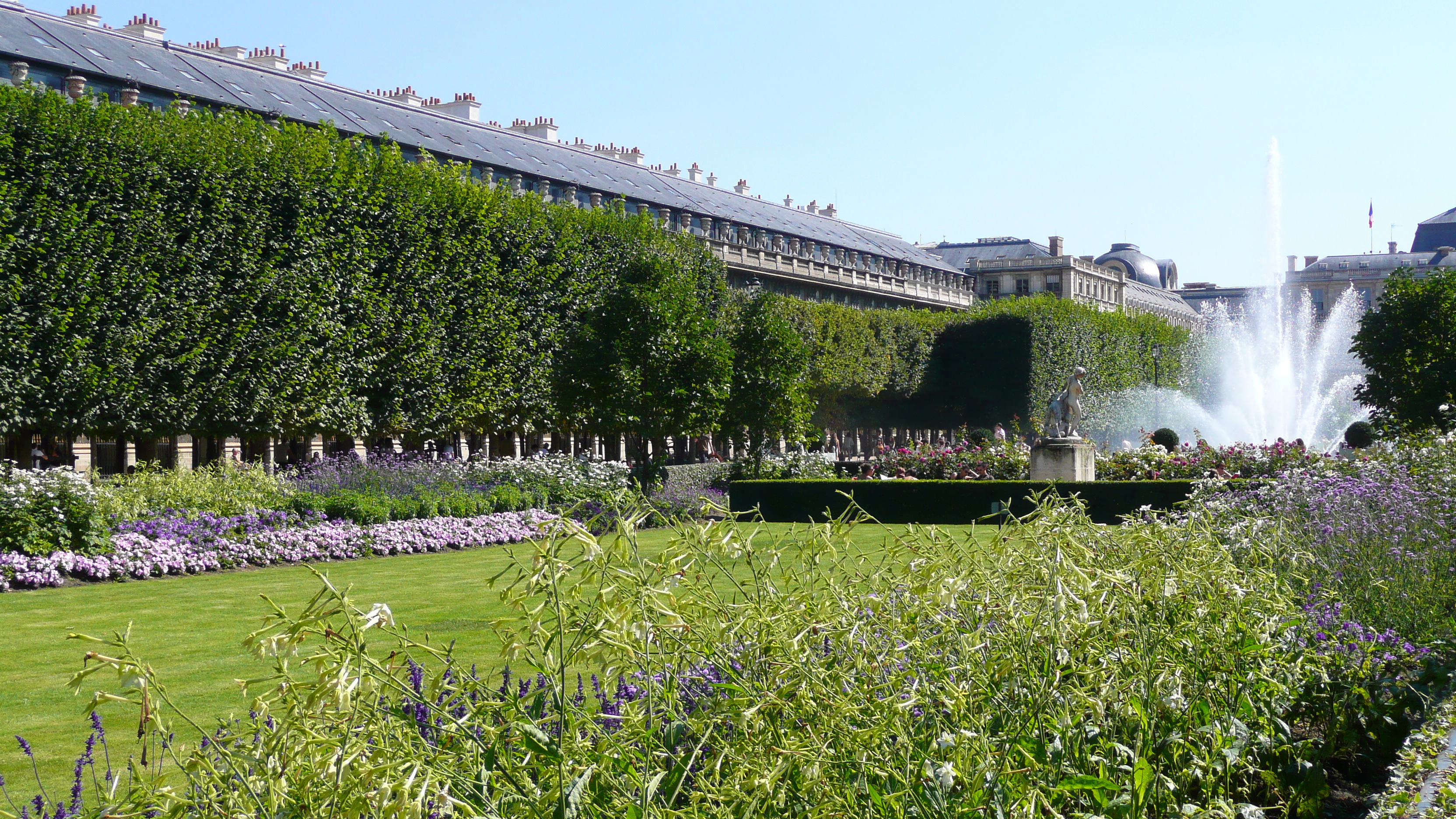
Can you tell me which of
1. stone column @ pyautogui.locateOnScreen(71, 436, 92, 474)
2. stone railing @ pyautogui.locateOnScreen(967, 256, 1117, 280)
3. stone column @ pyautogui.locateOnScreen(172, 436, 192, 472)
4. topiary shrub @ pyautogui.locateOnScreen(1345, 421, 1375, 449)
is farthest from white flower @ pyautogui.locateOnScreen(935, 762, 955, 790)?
stone railing @ pyautogui.locateOnScreen(967, 256, 1117, 280)

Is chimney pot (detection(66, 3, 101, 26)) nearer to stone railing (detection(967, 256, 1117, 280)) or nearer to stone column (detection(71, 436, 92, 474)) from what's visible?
stone column (detection(71, 436, 92, 474))

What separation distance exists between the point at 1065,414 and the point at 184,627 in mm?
16282

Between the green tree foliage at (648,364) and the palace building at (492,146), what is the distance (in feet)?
20.1

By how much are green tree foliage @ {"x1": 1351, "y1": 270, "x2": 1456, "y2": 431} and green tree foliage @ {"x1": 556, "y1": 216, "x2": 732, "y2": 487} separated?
12.7 m

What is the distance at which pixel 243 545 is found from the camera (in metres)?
14.1

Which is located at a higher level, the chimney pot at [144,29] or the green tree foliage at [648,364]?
the chimney pot at [144,29]

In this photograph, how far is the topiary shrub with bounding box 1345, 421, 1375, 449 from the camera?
2653 cm

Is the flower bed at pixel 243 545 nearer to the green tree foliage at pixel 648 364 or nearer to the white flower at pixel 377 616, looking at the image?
the green tree foliage at pixel 648 364

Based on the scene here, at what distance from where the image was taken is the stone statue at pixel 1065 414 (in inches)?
861

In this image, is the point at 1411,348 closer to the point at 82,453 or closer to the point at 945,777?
the point at 945,777

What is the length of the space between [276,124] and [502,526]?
1058 cm

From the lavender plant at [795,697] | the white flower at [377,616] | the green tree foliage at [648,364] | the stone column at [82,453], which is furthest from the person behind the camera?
the stone column at [82,453]

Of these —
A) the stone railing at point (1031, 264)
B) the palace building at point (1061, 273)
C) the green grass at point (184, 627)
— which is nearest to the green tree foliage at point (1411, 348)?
the green grass at point (184, 627)

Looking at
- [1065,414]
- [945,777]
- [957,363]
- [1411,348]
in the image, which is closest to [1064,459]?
[1065,414]
